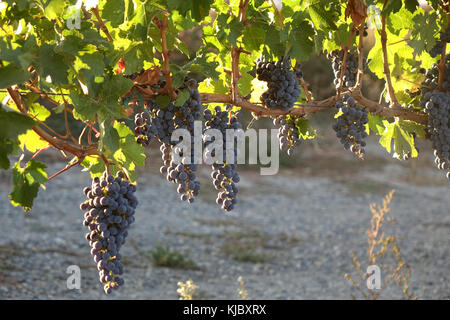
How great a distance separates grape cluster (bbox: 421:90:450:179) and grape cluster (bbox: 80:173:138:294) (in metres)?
1.14

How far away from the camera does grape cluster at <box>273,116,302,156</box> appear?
7.62 ft

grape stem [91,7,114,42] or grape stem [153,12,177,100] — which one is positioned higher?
grape stem [91,7,114,42]

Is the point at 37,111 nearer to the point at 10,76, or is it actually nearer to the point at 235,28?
the point at 10,76

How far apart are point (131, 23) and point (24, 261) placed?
15.6 ft

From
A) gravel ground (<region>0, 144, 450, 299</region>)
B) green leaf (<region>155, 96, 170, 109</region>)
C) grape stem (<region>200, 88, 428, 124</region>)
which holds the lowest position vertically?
gravel ground (<region>0, 144, 450, 299</region>)

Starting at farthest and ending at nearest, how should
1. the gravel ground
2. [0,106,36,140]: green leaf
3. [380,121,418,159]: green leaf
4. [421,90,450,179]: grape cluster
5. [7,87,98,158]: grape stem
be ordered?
the gravel ground → [380,121,418,159]: green leaf → [421,90,450,179]: grape cluster → [7,87,98,158]: grape stem → [0,106,36,140]: green leaf

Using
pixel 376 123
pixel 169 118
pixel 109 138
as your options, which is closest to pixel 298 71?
pixel 376 123

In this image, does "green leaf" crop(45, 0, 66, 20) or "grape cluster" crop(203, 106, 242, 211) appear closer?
"green leaf" crop(45, 0, 66, 20)

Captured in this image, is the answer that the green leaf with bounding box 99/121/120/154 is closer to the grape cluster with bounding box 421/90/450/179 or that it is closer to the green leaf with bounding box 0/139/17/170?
the green leaf with bounding box 0/139/17/170

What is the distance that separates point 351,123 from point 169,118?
667 mm

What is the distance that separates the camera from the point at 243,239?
743 cm

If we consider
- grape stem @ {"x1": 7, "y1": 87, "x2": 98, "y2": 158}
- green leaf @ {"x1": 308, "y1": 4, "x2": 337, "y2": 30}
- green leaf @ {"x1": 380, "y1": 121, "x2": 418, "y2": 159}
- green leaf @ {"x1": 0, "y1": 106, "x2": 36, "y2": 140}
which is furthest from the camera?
green leaf @ {"x1": 380, "y1": 121, "x2": 418, "y2": 159}

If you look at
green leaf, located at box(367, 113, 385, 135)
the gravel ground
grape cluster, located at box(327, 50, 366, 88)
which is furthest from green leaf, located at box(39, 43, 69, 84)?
the gravel ground
